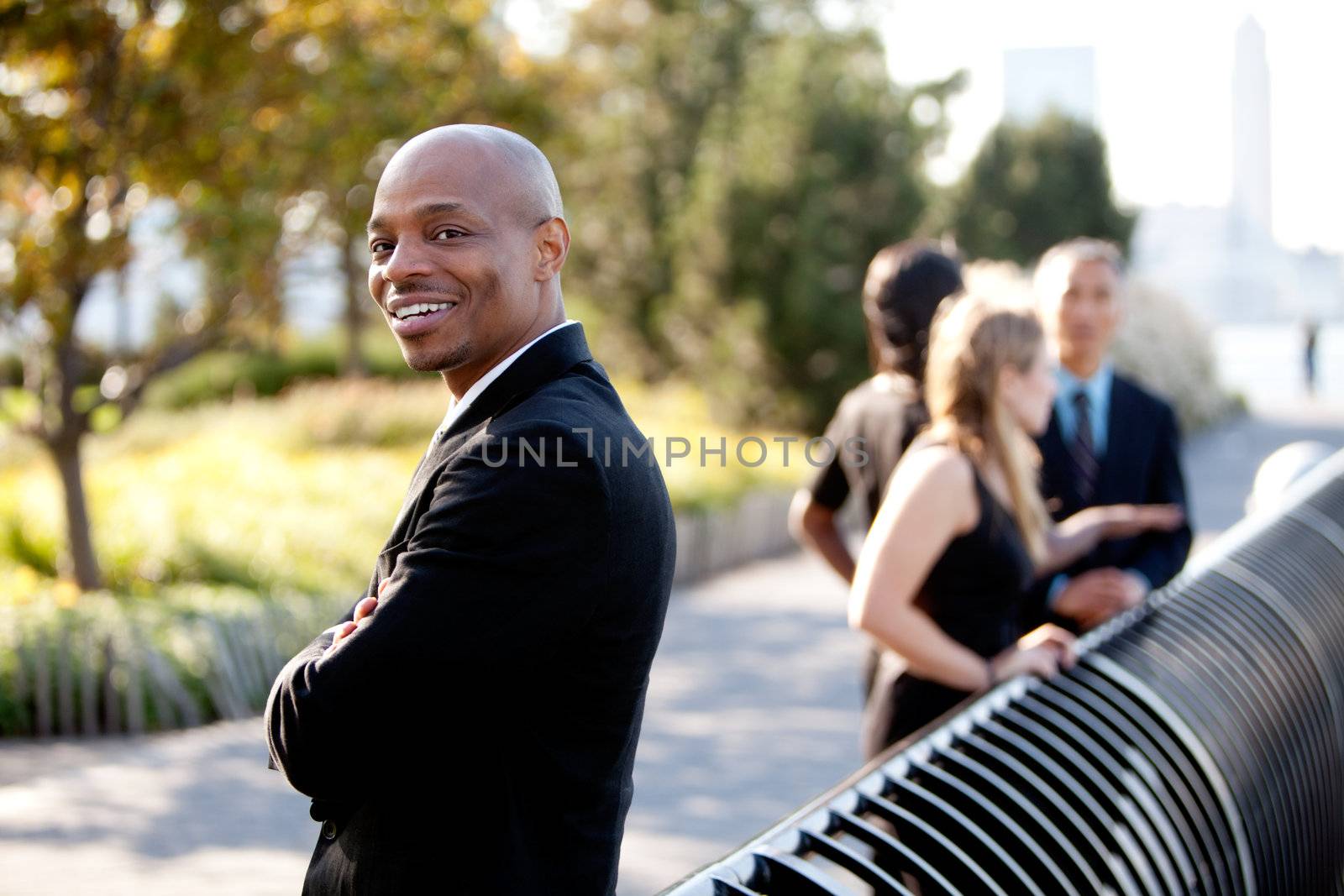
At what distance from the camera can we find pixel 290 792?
21.2 ft

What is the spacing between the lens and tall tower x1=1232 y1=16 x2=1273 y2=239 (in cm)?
15862

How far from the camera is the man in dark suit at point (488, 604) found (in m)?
1.59

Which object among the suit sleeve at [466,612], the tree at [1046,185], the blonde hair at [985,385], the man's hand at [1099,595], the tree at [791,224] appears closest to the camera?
the suit sleeve at [466,612]

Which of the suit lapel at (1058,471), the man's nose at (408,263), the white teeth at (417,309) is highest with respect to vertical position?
the man's nose at (408,263)

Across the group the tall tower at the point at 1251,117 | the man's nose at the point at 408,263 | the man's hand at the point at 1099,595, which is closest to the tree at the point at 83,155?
the man's hand at the point at 1099,595

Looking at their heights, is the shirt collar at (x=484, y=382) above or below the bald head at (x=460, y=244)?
below

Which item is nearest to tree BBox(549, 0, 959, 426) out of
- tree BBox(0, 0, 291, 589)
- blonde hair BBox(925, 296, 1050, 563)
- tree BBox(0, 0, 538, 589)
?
tree BBox(0, 0, 538, 589)

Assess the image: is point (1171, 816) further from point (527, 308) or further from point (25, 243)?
point (25, 243)

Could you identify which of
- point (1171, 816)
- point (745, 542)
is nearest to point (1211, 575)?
point (1171, 816)

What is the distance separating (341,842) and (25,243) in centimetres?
762

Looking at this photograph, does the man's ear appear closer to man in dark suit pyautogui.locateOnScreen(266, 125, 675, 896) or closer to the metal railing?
man in dark suit pyautogui.locateOnScreen(266, 125, 675, 896)

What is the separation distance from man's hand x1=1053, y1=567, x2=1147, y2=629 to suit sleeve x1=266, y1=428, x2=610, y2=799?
242 centimetres

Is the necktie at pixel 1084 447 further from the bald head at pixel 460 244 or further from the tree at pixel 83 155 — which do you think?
the tree at pixel 83 155

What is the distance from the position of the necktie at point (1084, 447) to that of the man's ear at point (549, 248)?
2724 mm
